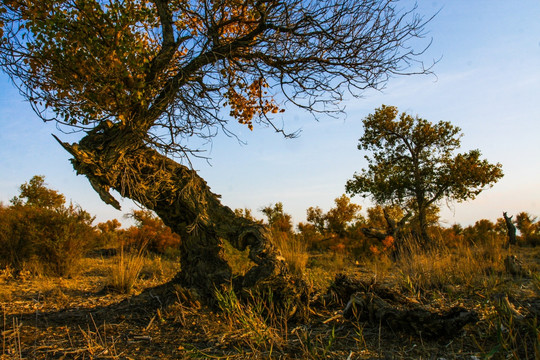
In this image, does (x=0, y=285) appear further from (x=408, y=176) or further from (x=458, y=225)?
(x=458, y=225)

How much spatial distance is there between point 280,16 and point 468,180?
1449 cm

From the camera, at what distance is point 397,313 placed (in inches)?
136

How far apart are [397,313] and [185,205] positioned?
9.24 ft

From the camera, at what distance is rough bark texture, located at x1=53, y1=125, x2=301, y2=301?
418cm

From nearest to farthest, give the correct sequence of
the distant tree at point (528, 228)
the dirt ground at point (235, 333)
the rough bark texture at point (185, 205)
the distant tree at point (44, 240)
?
the dirt ground at point (235, 333)
the rough bark texture at point (185, 205)
the distant tree at point (44, 240)
the distant tree at point (528, 228)

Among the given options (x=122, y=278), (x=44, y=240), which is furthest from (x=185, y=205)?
(x=44, y=240)

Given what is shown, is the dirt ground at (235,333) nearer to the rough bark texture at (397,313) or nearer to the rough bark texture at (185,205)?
the rough bark texture at (397,313)

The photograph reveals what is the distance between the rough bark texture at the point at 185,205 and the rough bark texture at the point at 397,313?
648 mm

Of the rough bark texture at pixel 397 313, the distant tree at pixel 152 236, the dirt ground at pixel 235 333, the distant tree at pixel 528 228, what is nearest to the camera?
the dirt ground at pixel 235 333

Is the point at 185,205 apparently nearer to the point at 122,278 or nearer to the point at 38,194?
the point at 122,278

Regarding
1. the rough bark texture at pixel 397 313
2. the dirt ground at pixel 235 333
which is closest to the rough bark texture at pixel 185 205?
the dirt ground at pixel 235 333

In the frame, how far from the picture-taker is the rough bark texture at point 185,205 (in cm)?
418

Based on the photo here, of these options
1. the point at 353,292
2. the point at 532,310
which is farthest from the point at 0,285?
the point at 532,310

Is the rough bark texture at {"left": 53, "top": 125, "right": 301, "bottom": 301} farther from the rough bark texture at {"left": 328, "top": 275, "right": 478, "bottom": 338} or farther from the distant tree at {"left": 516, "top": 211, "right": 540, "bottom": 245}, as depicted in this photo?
the distant tree at {"left": 516, "top": 211, "right": 540, "bottom": 245}
